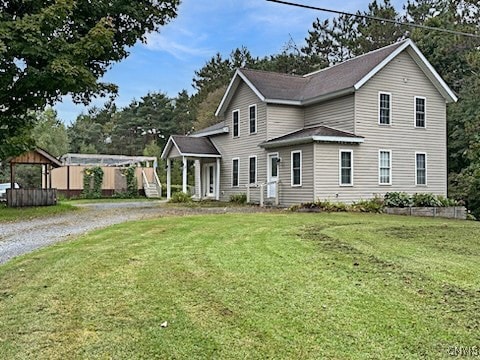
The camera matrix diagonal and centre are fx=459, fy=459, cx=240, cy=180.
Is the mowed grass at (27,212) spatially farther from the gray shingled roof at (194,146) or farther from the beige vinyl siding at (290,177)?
the beige vinyl siding at (290,177)

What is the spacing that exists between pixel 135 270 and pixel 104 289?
910mm

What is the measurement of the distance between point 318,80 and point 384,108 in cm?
420

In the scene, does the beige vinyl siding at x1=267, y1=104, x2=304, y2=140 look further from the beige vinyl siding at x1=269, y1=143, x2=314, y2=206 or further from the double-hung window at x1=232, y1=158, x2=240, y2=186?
the double-hung window at x1=232, y1=158, x2=240, y2=186

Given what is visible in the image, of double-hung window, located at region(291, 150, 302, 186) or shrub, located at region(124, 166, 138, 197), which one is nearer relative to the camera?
double-hung window, located at region(291, 150, 302, 186)

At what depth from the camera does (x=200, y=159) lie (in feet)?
86.5

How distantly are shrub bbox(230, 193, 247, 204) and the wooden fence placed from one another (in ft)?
26.7

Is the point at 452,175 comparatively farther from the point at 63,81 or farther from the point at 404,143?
the point at 63,81

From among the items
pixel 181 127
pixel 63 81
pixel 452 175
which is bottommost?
pixel 452 175

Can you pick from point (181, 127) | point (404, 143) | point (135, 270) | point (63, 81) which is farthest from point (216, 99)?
point (135, 270)

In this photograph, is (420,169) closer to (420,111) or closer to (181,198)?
(420,111)

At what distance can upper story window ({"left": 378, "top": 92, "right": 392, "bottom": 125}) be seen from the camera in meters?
19.5

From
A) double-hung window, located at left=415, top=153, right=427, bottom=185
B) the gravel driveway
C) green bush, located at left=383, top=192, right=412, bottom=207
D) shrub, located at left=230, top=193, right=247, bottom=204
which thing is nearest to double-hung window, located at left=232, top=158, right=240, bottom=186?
shrub, located at left=230, top=193, right=247, bottom=204

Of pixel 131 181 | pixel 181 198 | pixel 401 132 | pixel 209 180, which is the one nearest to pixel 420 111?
pixel 401 132

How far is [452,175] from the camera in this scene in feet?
82.0
